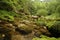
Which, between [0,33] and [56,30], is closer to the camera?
[0,33]

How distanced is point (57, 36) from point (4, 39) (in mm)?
4927

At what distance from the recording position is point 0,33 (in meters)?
9.41

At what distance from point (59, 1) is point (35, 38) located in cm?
768

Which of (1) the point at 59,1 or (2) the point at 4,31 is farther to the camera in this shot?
(1) the point at 59,1

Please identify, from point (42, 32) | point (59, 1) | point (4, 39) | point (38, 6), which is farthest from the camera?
point (38, 6)

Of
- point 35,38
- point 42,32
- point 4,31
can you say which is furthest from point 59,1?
point 4,31

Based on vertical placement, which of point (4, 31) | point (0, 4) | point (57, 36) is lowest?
point (57, 36)

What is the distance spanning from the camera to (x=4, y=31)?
9453 mm

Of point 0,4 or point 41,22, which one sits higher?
point 0,4

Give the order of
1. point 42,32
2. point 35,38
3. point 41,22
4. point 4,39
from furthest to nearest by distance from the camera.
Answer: point 41,22
point 42,32
point 35,38
point 4,39

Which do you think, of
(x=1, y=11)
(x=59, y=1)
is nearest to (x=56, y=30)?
(x=1, y=11)

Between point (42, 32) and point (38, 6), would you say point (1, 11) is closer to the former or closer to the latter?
point (42, 32)

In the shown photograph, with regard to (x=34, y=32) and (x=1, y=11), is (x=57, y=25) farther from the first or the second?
(x=1, y=11)

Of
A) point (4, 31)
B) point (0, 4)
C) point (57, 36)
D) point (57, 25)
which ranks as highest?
point (0, 4)
